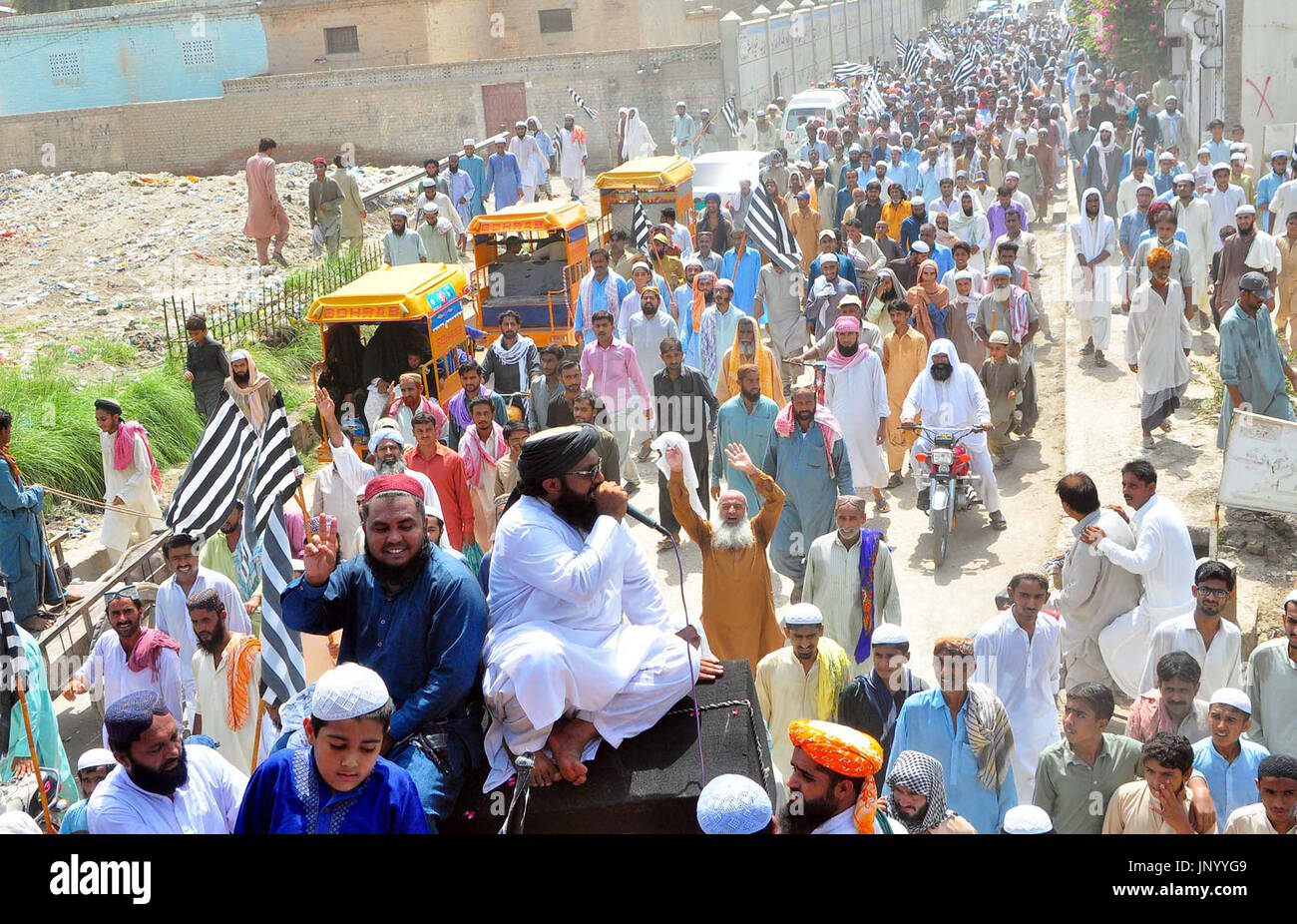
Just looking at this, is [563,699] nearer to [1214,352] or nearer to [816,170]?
[1214,352]

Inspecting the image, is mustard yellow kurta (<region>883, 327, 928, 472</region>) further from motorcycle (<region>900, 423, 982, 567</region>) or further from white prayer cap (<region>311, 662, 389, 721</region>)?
white prayer cap (<region>311, 662, 389, 721</region>)

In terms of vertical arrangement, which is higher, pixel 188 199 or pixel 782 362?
pixel 188 199

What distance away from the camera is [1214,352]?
43.1 ft

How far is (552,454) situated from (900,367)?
7.33 metres

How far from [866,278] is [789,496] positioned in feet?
16.9

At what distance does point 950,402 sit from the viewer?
32.7 ft

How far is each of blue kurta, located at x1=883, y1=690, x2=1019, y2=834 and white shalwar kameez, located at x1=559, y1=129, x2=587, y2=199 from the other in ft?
68.7

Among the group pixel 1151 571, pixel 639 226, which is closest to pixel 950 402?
pixel 1151 571

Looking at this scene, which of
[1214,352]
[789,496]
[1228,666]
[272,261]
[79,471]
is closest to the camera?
[1228,666]

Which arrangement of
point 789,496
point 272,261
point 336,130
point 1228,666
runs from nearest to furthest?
point 1228,666 < point 789,496 < point 272,261 < point 336,130

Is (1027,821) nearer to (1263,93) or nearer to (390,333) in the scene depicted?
(390,333)

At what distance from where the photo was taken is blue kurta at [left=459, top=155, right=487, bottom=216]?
2193cm

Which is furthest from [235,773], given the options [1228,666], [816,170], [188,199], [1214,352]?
[188,199]

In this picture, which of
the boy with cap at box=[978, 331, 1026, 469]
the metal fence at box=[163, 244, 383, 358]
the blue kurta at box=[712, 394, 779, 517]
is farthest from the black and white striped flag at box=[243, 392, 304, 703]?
the metal fence at box=[163, 244, 383, 358]
